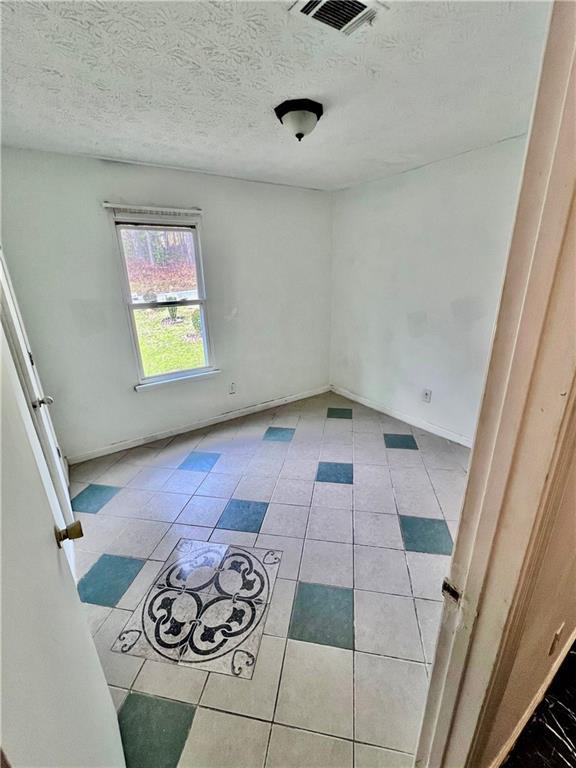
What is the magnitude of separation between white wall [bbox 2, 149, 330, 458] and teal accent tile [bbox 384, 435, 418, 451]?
1337 mm

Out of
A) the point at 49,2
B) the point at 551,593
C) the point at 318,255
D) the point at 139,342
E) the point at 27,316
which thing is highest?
the point at 49,2

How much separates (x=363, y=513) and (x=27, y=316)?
107 inches

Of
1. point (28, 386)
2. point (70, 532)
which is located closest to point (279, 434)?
point (28, 386)

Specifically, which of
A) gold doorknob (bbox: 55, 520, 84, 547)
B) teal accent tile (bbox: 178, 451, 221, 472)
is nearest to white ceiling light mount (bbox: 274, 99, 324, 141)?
gold doorknob (bbox: 55, 520, 84, 547)

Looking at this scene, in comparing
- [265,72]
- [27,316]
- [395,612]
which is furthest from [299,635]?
[27,316]

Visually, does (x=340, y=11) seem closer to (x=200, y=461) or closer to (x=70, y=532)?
(x=70, y=532)

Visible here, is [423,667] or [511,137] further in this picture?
[511,137]

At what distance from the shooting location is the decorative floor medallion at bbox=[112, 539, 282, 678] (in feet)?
4.37

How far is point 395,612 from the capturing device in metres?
1.48

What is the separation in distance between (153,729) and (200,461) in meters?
1.73

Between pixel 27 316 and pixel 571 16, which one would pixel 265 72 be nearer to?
pixel 571 16

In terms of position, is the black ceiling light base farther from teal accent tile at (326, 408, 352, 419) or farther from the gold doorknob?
teal accent tile at (326, 408, 352, 419)

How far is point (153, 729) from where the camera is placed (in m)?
1.11

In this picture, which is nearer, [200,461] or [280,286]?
[200,461]
